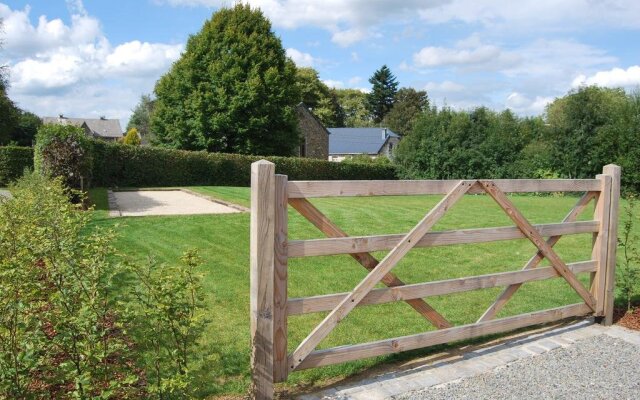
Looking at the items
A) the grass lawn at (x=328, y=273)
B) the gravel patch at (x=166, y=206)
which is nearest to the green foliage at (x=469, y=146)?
the grass lawn at (x=328, y=273)

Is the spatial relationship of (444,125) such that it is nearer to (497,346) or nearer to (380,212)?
(380,212)

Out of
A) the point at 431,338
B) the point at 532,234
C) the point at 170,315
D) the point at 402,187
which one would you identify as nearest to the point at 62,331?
the point at 170,315

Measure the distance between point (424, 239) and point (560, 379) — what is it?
1487 mm

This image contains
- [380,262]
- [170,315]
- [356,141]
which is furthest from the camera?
[356,141]

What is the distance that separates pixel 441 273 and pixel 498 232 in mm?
2970

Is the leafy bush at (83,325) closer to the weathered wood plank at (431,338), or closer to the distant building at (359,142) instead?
the weathered wood plank at (431,338)

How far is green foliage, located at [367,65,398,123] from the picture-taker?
91438mm

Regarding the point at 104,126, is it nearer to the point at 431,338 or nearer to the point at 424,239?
the point at 424,239

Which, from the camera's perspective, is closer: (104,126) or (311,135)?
(311,135)

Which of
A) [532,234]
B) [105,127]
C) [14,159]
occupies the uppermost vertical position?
[105,127]

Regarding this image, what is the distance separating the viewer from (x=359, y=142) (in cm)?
6419

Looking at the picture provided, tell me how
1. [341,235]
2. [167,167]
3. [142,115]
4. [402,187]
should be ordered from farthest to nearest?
[142,115] < [167,167] < [402,187] < [341,235]

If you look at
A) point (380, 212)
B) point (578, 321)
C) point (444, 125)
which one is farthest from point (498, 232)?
point (444, 125)

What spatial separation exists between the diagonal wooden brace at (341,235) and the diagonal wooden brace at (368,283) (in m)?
0.11
